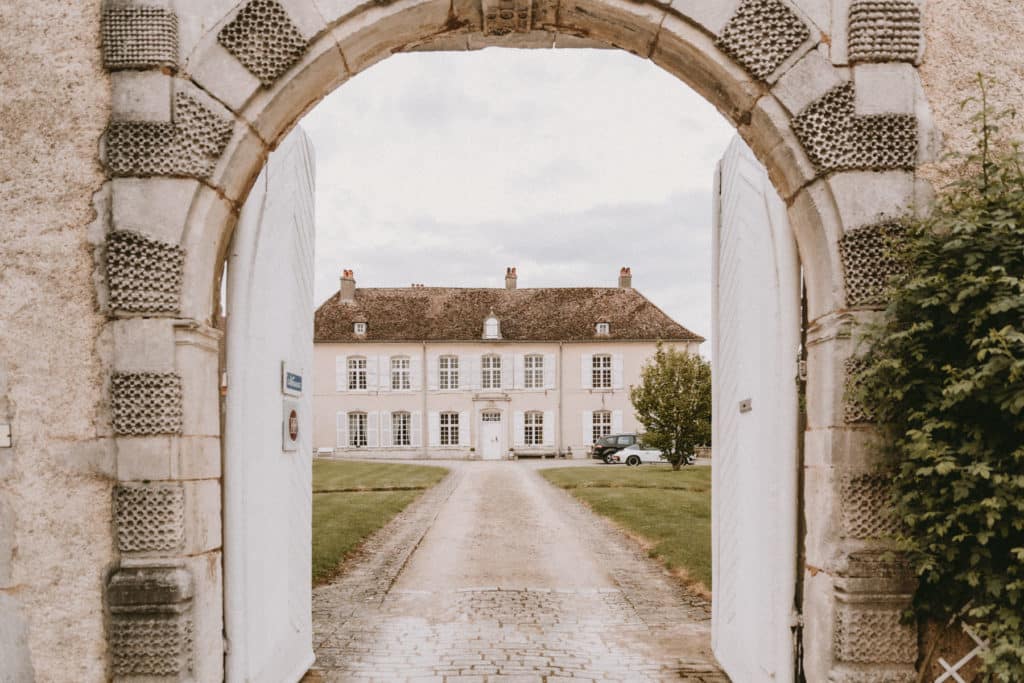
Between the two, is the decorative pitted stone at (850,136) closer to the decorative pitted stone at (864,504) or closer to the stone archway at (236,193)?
the stone archway at (236,193)

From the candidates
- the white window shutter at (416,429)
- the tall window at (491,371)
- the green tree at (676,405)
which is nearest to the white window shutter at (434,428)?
the white window shutter at (416,429)

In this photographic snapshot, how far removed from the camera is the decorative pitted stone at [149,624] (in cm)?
346

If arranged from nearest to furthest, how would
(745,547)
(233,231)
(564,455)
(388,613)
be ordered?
(233,231), (745,547), (388,613), (564,455)

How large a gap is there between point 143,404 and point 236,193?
1.10 metres

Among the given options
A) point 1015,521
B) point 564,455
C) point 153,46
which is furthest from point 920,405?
point 564,455

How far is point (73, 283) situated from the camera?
362cm

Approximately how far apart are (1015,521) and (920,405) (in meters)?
0.55

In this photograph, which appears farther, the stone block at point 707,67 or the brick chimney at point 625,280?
the brick chimney at point 625,280

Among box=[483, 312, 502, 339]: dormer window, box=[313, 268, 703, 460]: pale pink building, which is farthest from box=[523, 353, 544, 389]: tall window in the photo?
box=[483, 312, 502, 339]: dormer window

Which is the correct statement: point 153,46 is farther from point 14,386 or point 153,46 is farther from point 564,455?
point 564,455

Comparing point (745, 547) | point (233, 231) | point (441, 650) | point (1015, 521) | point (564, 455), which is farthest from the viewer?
point (564, 455)

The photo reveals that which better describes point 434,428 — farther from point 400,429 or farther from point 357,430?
point 357,430

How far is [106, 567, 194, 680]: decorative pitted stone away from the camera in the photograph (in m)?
A: 3.46

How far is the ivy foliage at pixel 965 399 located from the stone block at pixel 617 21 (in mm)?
1498
